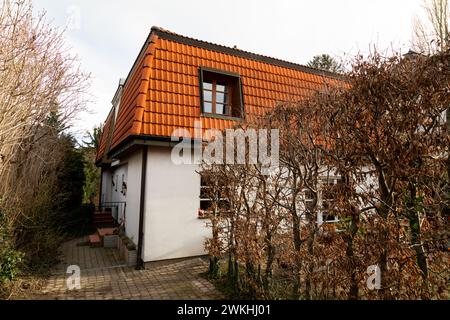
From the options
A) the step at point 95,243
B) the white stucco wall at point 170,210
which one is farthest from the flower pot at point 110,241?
the white stucco wall at point 170,210

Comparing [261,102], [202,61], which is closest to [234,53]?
[202,61]

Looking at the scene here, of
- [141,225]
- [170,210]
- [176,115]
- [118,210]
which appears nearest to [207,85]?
[176,115]

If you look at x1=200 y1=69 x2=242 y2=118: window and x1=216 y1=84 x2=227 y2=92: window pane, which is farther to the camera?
x1=216 y1=84 x2=227 y2=92: window pane

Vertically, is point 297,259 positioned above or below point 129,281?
above

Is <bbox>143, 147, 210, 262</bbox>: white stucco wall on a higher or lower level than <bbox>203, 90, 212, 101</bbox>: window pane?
lower

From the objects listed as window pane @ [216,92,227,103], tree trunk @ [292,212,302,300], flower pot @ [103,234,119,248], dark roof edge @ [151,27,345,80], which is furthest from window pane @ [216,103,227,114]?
flower pot @ [103,234,119,248]

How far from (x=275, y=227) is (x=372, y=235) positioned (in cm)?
170

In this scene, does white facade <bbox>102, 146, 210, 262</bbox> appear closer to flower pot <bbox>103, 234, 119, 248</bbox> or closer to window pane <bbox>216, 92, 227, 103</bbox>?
flower pot <bbox>103, 234, 119, 248</bbox>

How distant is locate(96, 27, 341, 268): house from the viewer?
6.99m

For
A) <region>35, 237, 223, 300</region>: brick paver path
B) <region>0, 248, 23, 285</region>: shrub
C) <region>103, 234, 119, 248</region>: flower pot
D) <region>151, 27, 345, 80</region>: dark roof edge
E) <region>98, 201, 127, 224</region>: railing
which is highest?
<region>151, 27, 345, 80</region>: dark roof edge

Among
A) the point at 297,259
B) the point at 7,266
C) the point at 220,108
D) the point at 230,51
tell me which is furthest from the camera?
the point at 230,51

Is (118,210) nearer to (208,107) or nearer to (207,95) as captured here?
(208,107)

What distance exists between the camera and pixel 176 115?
7.48 meters

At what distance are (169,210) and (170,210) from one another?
29 millimetres
